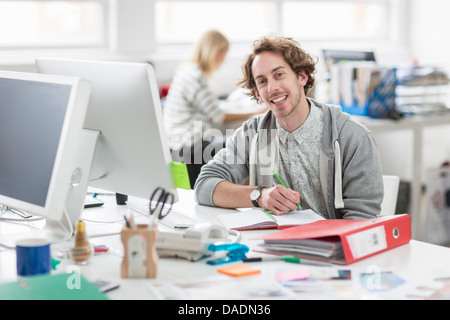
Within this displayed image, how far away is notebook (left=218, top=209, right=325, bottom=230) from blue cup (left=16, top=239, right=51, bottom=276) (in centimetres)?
56

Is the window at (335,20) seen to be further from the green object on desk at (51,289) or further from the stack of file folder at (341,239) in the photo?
the green object on desk at (51,289)

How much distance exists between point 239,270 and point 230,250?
94 mm

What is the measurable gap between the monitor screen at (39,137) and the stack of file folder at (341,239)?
0.51 metres

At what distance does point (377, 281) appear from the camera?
1.34 meters

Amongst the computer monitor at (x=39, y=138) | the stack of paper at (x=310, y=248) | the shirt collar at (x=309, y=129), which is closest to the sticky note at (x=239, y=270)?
the stack of paper at (x=310, y=248)

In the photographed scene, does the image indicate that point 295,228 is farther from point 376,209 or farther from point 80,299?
point 80,299

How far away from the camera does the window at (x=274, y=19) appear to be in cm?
474

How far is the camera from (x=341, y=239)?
1.41 meters

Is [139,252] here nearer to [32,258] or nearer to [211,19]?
[32,258]

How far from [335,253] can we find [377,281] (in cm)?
14

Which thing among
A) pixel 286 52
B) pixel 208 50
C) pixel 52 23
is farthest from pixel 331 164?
pixel 52 23

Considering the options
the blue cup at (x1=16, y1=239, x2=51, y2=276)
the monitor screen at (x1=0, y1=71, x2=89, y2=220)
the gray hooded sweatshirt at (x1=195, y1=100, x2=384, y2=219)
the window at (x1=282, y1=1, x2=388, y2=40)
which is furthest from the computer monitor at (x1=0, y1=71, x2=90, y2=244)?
the window at (x1=282, y1=1, x2=388, y2=40)
